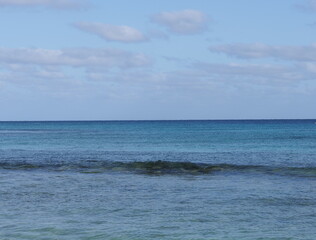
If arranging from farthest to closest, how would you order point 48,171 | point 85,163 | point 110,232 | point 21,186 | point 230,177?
point 85,163 → point 48,171 → point 230,177 → point 21,186 → point 110,232

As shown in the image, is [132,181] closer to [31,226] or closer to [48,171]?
[48,171]

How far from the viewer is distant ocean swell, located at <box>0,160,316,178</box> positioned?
32.8 m

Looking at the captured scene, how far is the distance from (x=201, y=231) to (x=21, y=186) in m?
13.1

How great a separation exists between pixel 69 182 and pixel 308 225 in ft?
48.8

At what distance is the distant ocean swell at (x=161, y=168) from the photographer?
1292 inches

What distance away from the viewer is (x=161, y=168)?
118 feet

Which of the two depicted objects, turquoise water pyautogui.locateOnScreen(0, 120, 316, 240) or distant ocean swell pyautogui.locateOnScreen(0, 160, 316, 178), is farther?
distant ocean swell pyautogui.locateOnScreen(0, 160, 316, 178)

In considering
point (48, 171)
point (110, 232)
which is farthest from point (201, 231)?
point (48, 171)

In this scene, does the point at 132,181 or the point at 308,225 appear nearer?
the point at 308,225

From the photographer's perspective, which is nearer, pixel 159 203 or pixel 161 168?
pixel 159 203

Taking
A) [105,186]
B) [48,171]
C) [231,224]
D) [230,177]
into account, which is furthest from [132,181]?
[231,224]

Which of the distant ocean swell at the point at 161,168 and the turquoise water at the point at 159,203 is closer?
the turquoise water at the point at 159,203

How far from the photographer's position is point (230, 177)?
29844 mm

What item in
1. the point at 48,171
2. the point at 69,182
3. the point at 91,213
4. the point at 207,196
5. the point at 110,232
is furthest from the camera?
the point at 48,171
